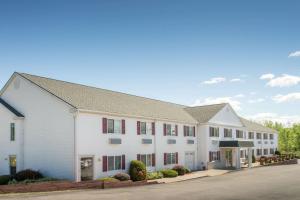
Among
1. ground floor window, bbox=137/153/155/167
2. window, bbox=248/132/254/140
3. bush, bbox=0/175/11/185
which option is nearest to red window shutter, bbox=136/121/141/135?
ground floor window, bbox=137/153/155/167

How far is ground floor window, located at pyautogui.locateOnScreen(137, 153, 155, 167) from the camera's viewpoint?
3462 centimetres

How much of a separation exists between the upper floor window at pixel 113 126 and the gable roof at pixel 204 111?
1596cm

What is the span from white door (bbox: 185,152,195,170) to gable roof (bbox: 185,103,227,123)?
14.8 feet

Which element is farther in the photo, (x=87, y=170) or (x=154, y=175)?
(x=154, y=175)

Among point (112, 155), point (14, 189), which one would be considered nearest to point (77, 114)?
point (112, 155)

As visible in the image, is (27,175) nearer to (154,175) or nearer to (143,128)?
(154,175)

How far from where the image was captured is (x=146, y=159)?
35438 mm

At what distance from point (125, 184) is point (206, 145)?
780 inches

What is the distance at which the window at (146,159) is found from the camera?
3472 centimetres

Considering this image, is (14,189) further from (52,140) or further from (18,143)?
(18,143)

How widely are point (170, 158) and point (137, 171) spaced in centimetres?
846

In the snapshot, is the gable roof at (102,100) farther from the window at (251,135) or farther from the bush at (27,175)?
the window at (251,135)

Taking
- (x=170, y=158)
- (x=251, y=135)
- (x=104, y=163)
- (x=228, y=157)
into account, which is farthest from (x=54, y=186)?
(x=251, y=135)

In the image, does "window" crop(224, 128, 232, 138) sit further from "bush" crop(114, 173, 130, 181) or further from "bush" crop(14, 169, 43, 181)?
"bush" crop(14, 169, 43, 181)
